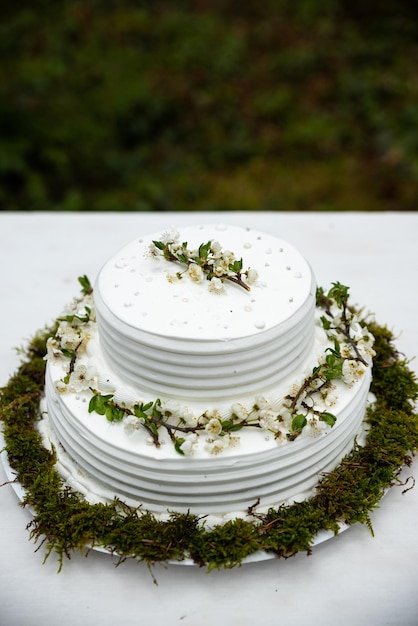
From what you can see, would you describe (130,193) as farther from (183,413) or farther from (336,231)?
(183,413)

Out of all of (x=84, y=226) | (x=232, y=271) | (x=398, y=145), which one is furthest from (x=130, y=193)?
(x=232, y=271)

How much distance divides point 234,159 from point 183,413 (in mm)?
4239

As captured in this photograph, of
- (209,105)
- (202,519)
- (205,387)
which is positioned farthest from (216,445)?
(209,105)

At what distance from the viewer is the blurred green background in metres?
5.11

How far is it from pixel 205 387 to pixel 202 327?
0.16 m

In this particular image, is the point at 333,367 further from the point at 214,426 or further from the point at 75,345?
the point at 75,345

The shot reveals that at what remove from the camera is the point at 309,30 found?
641 centimetres

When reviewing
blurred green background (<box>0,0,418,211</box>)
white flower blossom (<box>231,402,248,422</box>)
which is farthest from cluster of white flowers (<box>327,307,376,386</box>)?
blurred green background (<box>0,0,418,211</box>)

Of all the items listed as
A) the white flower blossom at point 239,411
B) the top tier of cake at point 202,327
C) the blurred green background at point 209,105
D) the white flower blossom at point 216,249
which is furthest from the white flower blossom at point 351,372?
the blurred green background at point 209,105

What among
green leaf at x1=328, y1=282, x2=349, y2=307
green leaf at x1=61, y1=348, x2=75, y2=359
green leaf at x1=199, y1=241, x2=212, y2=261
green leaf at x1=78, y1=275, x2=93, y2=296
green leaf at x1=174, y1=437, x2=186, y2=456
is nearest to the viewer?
green leaf at x1=174, y1=437, x2=186, y2=456

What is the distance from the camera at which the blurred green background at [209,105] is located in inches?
201

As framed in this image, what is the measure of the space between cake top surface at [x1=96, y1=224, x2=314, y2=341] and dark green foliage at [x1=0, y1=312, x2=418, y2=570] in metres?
0.50

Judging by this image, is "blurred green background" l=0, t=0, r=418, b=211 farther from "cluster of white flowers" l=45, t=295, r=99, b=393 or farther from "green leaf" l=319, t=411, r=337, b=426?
"green leaf" l=319, t=411, r=337, b=426

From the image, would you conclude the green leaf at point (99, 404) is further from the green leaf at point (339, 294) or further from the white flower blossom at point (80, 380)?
the green leaf at point (339, 294)
